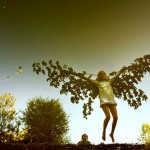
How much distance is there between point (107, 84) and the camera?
12266mm

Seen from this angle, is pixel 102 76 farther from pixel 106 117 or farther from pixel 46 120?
pixel 46 120

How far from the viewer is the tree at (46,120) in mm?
36719

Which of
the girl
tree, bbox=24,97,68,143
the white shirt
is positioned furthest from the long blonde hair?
tree, bbox=24,97,68,143

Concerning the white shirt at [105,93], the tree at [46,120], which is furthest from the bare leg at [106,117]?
the tree at [46,120]

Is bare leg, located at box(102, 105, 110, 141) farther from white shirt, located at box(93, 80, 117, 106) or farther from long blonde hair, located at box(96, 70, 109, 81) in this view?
long blonde hair, located at box(96, 70, 109, 81)

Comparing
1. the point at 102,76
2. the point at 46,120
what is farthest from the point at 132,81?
the point at 46,120

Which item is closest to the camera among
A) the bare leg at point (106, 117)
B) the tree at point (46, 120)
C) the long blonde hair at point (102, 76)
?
the bare leg at point (106, 117)

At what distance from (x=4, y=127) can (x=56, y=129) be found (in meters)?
8.59

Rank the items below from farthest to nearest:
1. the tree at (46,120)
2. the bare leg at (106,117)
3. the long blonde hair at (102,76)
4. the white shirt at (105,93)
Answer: the tree at (46,120)
the long blonde hair at (102,76)
the white shirt at (105,93)
the bare leg at (106,117)

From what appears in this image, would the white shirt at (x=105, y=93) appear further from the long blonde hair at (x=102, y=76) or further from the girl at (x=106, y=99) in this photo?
the long blonde hair at (x=102, y=76)

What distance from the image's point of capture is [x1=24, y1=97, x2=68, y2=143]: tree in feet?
120

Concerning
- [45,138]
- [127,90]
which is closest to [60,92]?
[127,90]

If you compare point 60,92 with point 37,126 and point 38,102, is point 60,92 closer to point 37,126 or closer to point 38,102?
point 37,126

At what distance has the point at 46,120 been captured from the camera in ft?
127
